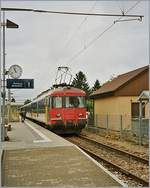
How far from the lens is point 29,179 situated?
9.22 m

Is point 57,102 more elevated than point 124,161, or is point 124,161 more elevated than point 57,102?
point 57,102

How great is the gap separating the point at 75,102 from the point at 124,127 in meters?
3.39

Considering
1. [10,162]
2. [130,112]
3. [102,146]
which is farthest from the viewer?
[130,112]

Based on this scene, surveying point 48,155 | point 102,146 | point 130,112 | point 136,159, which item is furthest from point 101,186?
point 130,112

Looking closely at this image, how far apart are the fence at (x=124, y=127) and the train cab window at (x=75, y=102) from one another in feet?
8.22

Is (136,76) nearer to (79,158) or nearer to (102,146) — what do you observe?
(102,146)

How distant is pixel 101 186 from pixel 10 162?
4.14 meters

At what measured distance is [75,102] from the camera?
1024 inches

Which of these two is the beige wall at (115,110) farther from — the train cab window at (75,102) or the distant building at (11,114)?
the distant building at (11,114)

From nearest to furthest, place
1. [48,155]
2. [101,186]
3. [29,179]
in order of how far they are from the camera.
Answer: [101,186], [29,179], [48,155]

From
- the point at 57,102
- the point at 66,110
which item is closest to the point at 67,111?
the point at 66,110

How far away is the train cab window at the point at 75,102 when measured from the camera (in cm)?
2584

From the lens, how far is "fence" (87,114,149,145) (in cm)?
2023

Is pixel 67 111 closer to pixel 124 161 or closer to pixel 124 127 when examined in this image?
pixel 124 127
